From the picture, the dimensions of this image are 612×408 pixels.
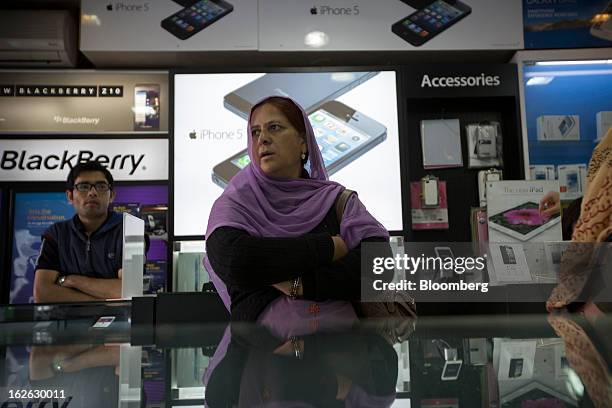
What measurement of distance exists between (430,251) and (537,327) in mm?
156

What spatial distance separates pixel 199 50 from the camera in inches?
123

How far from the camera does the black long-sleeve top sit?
969 millimetres

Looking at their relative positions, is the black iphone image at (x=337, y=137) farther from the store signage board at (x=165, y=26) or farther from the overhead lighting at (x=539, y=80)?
the overhead lighting at (x=539, y=80)

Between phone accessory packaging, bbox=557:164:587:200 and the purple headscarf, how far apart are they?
239 cm

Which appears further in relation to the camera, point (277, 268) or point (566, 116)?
point (566, 116)

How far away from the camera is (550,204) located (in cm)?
196

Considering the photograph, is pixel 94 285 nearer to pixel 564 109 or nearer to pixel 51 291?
pixel 51 291

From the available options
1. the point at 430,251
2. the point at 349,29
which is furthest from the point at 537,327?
the point at 349,29

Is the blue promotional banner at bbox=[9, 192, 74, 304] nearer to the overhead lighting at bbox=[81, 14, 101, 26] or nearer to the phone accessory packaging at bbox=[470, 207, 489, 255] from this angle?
the overhead lighting at bbox=[81, 14, 101, 26]

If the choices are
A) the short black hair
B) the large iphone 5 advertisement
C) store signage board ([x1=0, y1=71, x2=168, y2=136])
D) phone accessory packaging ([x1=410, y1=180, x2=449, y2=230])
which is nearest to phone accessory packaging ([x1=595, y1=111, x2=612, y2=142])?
phone accessory packaging ([x1=410, y1=180, x2=449, y2=230])

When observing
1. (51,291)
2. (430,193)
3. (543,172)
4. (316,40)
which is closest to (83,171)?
(51,291)

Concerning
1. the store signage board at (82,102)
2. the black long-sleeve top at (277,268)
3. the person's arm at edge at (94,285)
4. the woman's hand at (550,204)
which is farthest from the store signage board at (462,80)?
the black long-sleeve top at (277,268)

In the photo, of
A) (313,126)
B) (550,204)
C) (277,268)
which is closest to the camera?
(277,268)

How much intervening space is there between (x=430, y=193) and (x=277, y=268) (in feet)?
7.54
